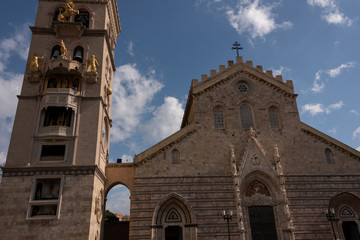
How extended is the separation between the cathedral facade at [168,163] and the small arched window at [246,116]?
0.10 meters

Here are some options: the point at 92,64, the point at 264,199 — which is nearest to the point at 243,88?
the point at 264,199

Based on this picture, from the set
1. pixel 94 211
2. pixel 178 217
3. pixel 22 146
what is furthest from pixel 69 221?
pixel 178 217

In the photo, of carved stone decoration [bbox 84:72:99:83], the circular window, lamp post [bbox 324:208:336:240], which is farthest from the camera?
the circular window

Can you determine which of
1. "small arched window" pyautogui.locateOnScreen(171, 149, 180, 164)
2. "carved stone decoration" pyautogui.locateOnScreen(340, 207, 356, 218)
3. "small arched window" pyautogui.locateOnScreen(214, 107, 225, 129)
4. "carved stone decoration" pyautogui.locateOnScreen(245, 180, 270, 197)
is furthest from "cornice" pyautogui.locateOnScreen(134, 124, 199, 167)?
"carved stone decoration" pyautogui.locateOnScreen(340, 207, 356, 218)

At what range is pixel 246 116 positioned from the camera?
88.7 feet

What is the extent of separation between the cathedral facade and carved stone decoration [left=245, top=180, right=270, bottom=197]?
0.09m

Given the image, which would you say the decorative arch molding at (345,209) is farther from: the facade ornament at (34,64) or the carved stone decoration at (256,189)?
the facade ornament at (34,64)

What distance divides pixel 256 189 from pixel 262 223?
2775 mm

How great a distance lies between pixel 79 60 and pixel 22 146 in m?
8.57

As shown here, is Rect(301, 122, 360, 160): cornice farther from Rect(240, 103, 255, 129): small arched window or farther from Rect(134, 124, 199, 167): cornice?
Rect(134, 124, 199, 167): cornice

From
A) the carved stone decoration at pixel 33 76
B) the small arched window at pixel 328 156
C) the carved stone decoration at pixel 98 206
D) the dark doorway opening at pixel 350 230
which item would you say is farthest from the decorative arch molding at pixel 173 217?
the carved stone decoration at pixel 33 76

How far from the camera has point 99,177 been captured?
21.6m

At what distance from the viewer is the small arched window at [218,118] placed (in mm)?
26500

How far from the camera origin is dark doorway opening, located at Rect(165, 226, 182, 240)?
22.6 m
